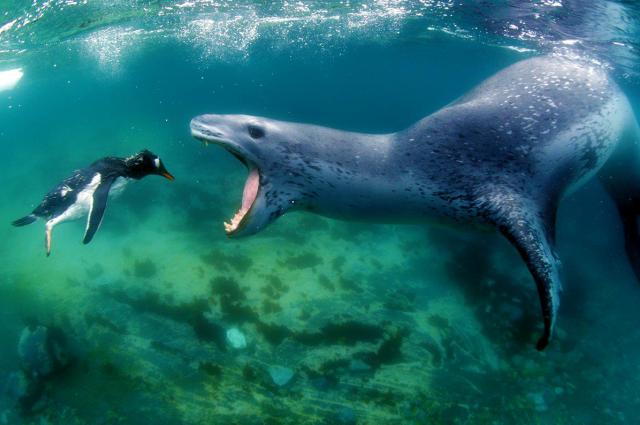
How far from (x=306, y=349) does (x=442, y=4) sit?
1030cm

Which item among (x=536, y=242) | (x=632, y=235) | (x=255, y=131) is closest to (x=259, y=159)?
(x=255, y=131)

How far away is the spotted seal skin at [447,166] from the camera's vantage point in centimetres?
284

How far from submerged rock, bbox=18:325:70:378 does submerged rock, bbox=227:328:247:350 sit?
2525 mm

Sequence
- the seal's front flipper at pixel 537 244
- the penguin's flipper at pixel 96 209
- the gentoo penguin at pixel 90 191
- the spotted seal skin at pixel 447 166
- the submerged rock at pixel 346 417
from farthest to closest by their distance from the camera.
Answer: the submerged rock at pixel 346 417 → the gentoo penguin at pixel 90 191 → the penguin's flipper at pixel 96 209 → the spotted seal skin at pixel 447 166 → the seal's front flipper at pixel 537 244

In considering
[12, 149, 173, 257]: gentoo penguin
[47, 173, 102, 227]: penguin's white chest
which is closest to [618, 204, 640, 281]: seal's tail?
[12, 149, 173, 257]: gentoo penguin

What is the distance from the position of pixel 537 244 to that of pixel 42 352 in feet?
22.9

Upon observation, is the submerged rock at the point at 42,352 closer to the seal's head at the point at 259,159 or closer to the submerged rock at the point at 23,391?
the submerged rock at the point at 23,391

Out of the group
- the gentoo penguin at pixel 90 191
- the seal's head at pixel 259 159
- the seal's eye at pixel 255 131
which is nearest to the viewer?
the seal's head at pixel 259 159

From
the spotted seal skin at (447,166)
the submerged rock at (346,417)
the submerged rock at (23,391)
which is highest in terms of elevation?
the spotted seal skin at (447,166)

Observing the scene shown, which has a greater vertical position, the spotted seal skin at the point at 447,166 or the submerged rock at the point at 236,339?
the spotted seal skin at the point at 447,166

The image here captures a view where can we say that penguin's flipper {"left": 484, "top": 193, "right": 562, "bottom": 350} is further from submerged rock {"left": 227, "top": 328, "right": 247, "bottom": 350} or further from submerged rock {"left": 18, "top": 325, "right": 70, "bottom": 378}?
submerged rock {"left": 18, "top": 325, "right": 70, "bottom": 378}

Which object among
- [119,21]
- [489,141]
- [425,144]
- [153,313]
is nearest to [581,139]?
[489,141]

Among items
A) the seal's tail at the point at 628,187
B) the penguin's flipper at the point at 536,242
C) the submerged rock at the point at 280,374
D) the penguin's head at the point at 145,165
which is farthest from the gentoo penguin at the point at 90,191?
the seal's tail at the point at 628,187

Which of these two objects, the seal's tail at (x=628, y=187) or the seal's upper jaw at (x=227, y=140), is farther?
the seal's tail at (x=628, y=187)
